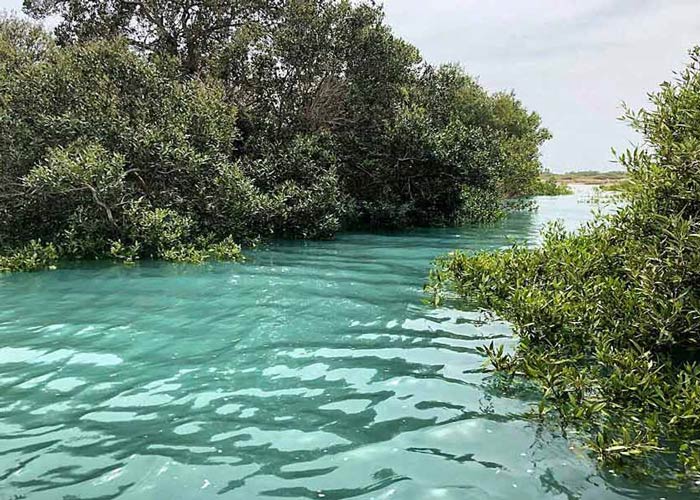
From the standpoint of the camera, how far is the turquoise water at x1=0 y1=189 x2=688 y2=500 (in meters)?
3.64

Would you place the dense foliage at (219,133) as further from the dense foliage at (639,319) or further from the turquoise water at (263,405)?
the dense foliage at (639,319)

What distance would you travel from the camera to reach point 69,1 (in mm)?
21312

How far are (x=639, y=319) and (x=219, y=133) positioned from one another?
12.3m

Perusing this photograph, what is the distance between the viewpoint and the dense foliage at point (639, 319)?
163 inches

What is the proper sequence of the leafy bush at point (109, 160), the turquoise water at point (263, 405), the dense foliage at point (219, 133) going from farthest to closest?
the dense foliage at point (219, 133) → the leafy bush at point (109, 160) → the turquoise water at point (263, 405)

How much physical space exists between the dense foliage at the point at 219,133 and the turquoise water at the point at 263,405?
4.23m

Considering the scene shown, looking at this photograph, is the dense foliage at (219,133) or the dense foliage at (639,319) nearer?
the dense foliage at (639,319)

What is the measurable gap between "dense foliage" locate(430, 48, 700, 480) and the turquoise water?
39 cm

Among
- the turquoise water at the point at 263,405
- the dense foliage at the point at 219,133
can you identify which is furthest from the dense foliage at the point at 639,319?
the dense foliage at the point at 219,133

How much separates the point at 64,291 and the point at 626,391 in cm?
867

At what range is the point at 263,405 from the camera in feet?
16.0

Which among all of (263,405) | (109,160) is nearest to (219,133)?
(109,160)

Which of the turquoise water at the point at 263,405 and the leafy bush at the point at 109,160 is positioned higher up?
the leafy bush at the point at 109,160

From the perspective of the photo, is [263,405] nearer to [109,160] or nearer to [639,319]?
[639,319]
